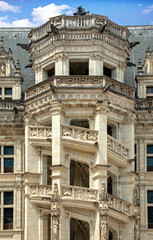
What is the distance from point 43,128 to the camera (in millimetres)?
26375

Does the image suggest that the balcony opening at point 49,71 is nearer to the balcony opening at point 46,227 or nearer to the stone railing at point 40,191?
the stone railing at point 40,191

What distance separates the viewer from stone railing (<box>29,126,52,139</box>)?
85.9 ft

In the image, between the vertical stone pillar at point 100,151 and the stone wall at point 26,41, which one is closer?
the vertical stone pillar at point 100,151

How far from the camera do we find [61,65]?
2691 cm

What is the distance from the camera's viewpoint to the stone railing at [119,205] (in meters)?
Result: 25.2

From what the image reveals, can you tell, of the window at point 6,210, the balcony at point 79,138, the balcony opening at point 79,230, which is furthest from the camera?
the window at point 6,210

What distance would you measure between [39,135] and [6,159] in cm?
350

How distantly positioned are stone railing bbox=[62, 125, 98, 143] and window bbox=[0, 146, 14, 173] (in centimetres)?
486

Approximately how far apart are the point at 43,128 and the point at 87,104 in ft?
7.57

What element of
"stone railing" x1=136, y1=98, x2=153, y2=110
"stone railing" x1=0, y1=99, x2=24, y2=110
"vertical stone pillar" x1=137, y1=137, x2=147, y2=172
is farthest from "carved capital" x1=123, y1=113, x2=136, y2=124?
"stone railing" x1=0, y1=99, x2=24, y2=110

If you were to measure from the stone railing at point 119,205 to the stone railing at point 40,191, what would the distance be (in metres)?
2.64

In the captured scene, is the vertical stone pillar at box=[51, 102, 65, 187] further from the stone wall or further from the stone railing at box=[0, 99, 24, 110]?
the stone wall

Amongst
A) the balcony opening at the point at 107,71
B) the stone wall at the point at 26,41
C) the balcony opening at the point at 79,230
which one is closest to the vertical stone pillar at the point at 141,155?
the stone wall at the point at 26,41

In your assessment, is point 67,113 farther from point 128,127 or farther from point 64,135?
point 128,127
